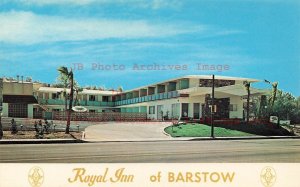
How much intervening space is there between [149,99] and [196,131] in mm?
1718

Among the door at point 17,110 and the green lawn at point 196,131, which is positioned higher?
the door at point 17,110

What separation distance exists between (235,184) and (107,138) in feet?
17.2

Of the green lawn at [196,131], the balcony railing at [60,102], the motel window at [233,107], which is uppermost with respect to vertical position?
the balcony railing at [60,102]

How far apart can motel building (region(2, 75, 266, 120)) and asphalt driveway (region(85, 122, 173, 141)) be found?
365mm

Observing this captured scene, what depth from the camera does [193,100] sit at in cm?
1251

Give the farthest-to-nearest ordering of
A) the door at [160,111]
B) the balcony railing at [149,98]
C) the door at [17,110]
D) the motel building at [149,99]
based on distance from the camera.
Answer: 1. the door at [160,111]
2. the balcony railing at [149,98]
3. the door at [17,110]
4. the motel building at [149,99]

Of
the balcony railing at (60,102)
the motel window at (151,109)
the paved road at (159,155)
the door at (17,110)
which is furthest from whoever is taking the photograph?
the motel window at (151,109)

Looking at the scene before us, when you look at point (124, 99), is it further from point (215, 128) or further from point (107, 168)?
point (107, 168)

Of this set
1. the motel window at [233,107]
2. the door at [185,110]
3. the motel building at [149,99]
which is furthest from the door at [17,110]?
the motel window at [233,107]

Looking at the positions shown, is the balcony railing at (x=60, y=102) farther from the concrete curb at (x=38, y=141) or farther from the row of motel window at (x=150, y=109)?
the concrete curb at (x=38, y=141)

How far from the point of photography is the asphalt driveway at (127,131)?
11.3 meters

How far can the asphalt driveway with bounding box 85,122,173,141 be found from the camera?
11266 millimetres

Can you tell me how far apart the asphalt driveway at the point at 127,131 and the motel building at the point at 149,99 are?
365mm

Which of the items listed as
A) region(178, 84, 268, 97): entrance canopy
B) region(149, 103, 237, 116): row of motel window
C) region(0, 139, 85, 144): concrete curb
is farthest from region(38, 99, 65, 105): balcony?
region(178, 84, 268, 97): entrance canopy
